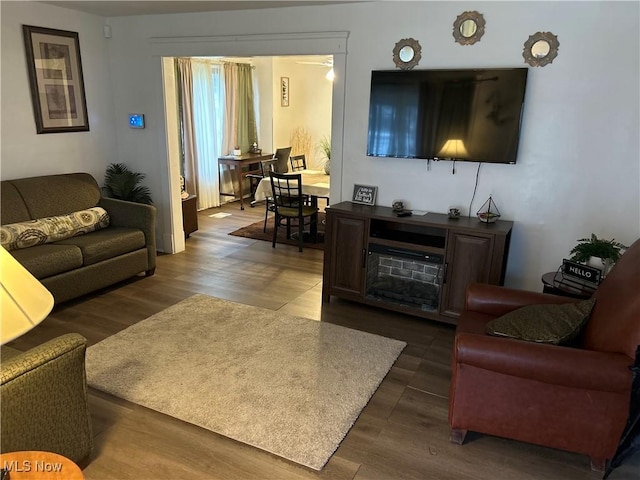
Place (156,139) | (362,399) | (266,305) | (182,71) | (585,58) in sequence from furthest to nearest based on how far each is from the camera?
(182,71)
(156,139)
(266,305)
(585,58)
(362,399)

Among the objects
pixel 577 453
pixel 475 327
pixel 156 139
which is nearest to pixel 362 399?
pixel 475 327

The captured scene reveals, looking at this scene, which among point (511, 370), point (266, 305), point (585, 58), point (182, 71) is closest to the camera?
point (511, 370)

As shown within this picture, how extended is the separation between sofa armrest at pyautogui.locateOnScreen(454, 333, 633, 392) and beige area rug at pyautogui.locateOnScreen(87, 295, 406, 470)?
2.69 ft

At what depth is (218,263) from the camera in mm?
5047

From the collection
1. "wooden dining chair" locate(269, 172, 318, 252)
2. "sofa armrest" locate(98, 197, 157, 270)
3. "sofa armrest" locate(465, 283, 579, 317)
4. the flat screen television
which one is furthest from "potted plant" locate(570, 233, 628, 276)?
"sofa armrest" locate(98, 197, 157, 270)

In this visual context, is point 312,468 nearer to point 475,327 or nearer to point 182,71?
point 475,327

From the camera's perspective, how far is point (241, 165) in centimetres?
761

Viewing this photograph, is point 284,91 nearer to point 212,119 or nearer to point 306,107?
point 306,107

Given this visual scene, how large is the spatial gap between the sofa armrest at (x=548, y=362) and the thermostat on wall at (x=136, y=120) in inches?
165

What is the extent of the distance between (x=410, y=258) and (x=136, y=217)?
2605 millimetres

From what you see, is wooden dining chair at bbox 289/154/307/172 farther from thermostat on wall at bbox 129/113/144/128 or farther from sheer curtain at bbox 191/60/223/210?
thermostat on wall at bbox 129/113/144/128

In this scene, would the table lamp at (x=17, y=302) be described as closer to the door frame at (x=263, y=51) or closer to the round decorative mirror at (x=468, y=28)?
the door frame at (x=263, y=51)

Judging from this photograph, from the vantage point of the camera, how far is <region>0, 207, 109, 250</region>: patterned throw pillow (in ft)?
12.0

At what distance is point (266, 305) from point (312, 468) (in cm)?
193
